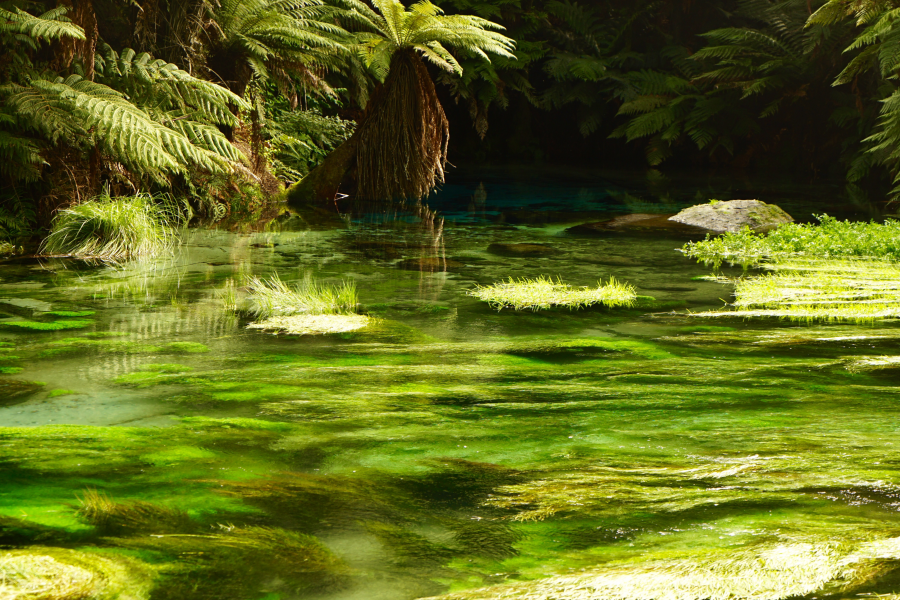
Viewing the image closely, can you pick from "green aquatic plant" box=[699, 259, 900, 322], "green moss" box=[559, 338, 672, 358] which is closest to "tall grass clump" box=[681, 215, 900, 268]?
"green aquatic plant" box=[699, 259, 900, 322]

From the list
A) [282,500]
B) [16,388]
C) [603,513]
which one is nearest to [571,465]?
[603,513]

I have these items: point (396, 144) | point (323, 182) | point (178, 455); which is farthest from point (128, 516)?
point (323, 182)

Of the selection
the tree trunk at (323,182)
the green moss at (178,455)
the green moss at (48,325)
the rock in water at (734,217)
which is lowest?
the green moss at (178,455)

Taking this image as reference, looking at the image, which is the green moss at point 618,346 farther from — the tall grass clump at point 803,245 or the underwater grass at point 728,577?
the tall grass clump at point 803,245

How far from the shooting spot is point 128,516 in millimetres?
1825

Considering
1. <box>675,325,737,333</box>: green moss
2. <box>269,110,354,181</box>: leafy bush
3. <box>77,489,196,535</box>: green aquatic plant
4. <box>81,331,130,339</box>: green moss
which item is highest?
<box>269,110,354,181</box>: leafy bush

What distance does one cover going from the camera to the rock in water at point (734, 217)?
28.8ft

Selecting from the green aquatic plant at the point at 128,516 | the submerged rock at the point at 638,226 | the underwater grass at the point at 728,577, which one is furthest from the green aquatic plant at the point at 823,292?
the green aquatic plant at the point at 128,516

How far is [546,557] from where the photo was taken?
1.71 meters

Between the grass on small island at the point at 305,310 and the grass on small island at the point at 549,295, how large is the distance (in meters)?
0.86

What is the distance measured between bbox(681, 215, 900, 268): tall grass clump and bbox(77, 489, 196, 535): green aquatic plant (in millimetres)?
5560

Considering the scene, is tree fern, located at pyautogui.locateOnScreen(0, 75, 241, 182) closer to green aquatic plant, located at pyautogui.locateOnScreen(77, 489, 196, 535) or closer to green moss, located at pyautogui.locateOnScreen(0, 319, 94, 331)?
green moss, located at pyautogui.locateOnScreen(0, 319, 94, 331)

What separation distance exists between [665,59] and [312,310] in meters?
14.8

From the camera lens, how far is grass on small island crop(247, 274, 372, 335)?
4355 millimetres
